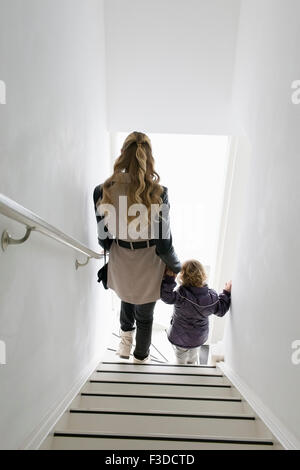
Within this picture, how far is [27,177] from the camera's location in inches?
42.7

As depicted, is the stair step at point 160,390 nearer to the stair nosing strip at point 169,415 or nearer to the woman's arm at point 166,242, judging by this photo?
the stair nosing strip at point 169,415

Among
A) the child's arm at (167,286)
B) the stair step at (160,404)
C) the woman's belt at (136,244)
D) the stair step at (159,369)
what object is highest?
the woman's belt at (136,244)

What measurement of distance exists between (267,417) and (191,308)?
106cm

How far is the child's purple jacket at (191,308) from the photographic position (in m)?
2.26

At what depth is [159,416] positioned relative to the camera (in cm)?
150

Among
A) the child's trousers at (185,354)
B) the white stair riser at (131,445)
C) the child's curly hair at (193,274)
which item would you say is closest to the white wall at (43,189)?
the white stair riser at (131,445)

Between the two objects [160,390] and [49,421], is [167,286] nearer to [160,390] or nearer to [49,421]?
[160,390]

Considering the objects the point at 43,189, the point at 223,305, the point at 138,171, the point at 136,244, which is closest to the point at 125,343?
the point at 223,305

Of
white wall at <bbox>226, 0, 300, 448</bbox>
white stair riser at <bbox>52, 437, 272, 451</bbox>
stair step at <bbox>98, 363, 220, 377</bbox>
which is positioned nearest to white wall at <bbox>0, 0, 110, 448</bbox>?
white stair riser at <bbox>52, 437, 272, 451</bbox>

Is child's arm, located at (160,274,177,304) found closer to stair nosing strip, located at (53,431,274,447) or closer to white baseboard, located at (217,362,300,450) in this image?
white baseboard, located at (217,362,300,450)

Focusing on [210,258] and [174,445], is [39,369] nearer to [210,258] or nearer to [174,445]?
[174,445]

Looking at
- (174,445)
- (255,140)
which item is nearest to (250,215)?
(255,140)

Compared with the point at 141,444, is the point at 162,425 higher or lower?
lower

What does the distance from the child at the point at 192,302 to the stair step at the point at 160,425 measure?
2.88 feet
